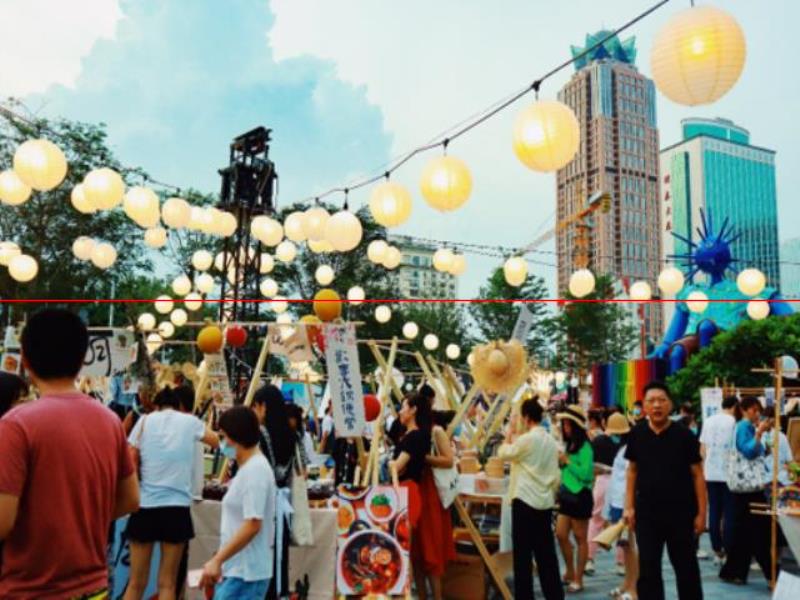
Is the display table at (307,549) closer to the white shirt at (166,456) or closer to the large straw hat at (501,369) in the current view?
the white shirt at (166,456)

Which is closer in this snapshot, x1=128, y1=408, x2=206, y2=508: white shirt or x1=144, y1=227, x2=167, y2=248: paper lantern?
x1=128, y1=408, x2=206, y2=508: white shirt

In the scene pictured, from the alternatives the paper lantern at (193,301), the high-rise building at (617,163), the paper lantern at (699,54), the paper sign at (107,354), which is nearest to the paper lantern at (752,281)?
the paper lantern at (193,301)

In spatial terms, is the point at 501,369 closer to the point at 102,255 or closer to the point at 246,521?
the point at 246,521

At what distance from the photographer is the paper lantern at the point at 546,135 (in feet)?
18.5

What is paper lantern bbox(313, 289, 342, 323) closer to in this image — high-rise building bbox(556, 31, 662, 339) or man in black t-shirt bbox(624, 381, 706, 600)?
man in black t-shirt bbox(624, 381, 706, 600)

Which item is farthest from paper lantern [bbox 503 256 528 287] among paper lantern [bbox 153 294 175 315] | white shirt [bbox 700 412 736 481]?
paper lantern [bbox 153 294 175 315]

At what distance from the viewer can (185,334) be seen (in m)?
33.2

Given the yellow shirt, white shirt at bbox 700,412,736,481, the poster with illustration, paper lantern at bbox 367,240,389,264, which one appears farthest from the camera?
paper lantern at bbox 367,240,389,264

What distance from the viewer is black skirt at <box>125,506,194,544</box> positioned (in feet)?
16.4

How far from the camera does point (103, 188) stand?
820 cm

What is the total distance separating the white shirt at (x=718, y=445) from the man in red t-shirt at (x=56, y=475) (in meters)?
6.87

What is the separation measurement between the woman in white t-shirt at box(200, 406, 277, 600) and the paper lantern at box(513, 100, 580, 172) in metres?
3.17

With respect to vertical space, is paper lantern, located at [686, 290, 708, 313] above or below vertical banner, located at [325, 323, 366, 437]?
above

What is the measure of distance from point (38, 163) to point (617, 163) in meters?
104
